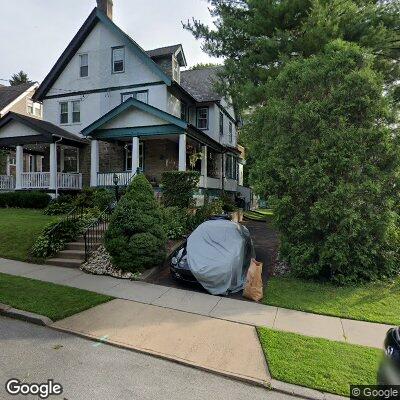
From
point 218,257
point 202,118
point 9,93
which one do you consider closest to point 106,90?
point 202,118

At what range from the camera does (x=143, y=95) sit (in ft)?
60.5

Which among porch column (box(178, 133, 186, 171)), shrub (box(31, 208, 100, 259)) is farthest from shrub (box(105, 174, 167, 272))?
porch column (box(178, 133, 186, 171))

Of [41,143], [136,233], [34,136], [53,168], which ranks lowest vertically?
[136,233]

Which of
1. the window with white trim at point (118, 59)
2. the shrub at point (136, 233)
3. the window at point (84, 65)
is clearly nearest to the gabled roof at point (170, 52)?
the window with white trim at point (118, 59)

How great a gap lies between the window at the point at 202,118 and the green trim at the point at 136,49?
4.60 meters

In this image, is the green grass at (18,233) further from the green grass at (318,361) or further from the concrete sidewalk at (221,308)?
the green grass at (318,361)

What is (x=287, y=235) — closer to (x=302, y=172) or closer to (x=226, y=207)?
(x=302, y=172)

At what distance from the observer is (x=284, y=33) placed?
486 inches

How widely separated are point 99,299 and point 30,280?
7.05 ft

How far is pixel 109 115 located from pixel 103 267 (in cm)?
983

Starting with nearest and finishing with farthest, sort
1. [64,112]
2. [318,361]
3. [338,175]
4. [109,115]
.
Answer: [318,361] → [338,175] → [109,115] → [64,112]

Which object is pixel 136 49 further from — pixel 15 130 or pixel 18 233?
pixel 18 233

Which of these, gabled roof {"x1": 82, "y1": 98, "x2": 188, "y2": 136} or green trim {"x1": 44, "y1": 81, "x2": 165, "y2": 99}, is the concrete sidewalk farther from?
green trim {"x1": 44, "y1": 81, "x2": 165, "y2": 99}

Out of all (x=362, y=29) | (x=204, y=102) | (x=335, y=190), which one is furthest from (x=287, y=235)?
(x=204, y=102)
